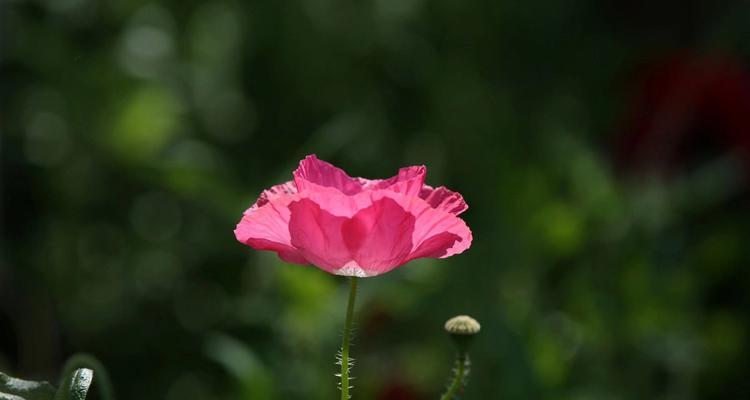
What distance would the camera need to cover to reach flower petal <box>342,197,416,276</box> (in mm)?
597

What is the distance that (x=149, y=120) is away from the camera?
1.84 m

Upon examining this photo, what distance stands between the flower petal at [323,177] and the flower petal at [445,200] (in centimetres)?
4

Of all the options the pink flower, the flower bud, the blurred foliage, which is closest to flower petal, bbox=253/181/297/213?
the pink flower

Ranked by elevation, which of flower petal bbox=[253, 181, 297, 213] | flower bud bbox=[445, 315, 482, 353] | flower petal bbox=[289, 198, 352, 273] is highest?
flower petal bbox=[253, 181, 297, 213]

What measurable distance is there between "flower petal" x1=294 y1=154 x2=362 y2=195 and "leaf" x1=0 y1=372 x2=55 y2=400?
0.60 ft

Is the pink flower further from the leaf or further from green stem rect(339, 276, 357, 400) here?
the leaf

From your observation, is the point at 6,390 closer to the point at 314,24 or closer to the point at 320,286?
the point at 320,286

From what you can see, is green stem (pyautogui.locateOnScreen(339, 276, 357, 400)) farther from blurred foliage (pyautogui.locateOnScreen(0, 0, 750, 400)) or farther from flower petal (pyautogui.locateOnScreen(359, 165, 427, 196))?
blurred foliage (pyautogui.locateOnScreen(0, 0, 750, 400))

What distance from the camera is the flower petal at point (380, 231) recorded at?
1.96 feet

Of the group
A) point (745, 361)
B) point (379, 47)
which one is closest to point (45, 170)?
point (379, 47)

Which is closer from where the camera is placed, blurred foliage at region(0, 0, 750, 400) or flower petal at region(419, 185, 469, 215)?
flower petal at region(419, 185, 469, 215)

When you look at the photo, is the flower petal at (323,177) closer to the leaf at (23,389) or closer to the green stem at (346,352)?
the green stem at (346,352)

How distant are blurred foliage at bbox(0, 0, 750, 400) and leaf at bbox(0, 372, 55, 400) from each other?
20.6 inches

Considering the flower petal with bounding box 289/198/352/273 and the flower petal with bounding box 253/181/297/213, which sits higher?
the flower petal with bounding box 253/181/297/213
